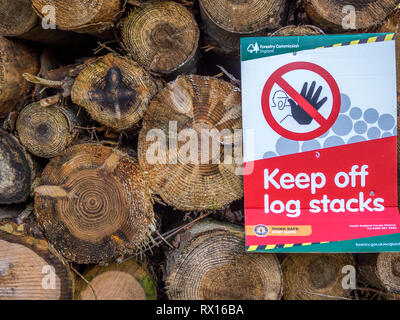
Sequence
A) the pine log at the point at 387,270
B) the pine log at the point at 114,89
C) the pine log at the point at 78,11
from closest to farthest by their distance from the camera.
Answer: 1. the pine log at the point at 78,11
2. the pine log at the point at 114,89
3. the pine log at the point at 387,270

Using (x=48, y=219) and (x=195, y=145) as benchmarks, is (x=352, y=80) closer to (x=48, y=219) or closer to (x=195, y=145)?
(x=195, y=145)

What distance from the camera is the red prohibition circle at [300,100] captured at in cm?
204

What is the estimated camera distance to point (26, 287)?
2.03 metres

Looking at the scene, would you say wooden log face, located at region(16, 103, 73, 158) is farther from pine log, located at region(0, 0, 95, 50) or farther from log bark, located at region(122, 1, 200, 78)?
log bark, located at region(122, 1, 200, 78)

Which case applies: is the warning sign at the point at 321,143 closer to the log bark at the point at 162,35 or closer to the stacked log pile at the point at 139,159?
the stacked log pile at the point at 139,159

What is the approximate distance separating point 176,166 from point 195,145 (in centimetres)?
17

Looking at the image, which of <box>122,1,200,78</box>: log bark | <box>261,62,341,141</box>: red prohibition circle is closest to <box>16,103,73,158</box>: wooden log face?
<box>122,1,200,78</box>: log bark

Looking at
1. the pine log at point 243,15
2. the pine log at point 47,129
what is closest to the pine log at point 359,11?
the pine log at point 243,15

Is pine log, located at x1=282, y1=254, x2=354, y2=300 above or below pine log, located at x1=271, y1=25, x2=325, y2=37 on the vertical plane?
below

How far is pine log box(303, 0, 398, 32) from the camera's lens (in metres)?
1.96

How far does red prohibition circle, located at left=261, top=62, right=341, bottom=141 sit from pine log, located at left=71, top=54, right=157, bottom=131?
0.70 meters

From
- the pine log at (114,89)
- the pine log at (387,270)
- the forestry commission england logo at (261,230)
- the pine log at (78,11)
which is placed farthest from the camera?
the pine log at (387,270)

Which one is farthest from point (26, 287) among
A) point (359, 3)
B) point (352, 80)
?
point (359, 3)

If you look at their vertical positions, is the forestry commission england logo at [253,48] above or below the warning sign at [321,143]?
above
